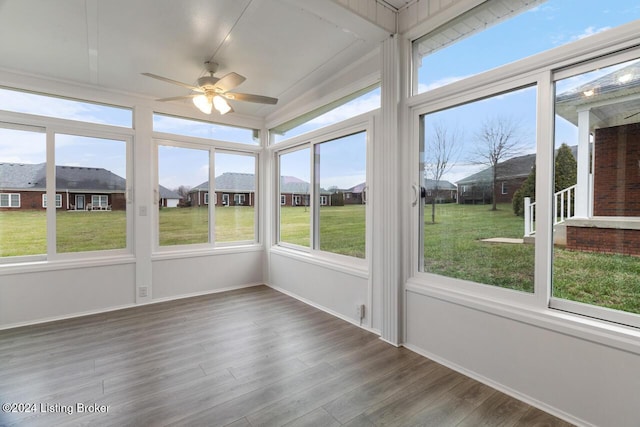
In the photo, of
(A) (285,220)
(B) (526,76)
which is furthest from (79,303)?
(B) (526,76)

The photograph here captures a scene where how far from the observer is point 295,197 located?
14.8 ft

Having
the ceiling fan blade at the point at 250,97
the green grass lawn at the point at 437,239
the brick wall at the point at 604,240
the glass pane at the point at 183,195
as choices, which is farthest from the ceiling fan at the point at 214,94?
the brick wall at the point at 604,240

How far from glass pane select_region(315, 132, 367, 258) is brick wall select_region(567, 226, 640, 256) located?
1.85 meters

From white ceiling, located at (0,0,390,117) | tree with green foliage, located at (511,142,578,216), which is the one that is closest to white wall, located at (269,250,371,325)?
tree with green foliage, located at (511,142,578,216)

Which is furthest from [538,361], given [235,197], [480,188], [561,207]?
[235,197]

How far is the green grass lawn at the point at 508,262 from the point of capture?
5.70 feet

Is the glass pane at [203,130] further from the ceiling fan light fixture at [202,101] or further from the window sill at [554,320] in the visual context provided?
the window sill at [554,320]

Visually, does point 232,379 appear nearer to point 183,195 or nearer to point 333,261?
point 333,261

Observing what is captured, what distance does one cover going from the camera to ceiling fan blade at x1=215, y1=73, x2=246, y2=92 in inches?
106

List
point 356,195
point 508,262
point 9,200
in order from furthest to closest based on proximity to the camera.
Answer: point 356,195 < point 9,200 < point 508,262

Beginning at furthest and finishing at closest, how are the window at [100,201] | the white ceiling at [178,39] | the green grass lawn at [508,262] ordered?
the window at [100,201]
the white ceiling at [178,39]
the green grass lawn at [508,262]

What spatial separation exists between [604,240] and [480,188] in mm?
799

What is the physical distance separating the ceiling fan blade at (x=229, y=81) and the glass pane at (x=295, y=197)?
5.04 feet

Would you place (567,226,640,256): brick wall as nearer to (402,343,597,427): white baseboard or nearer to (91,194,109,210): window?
(402,343,597,427): white baseboard
